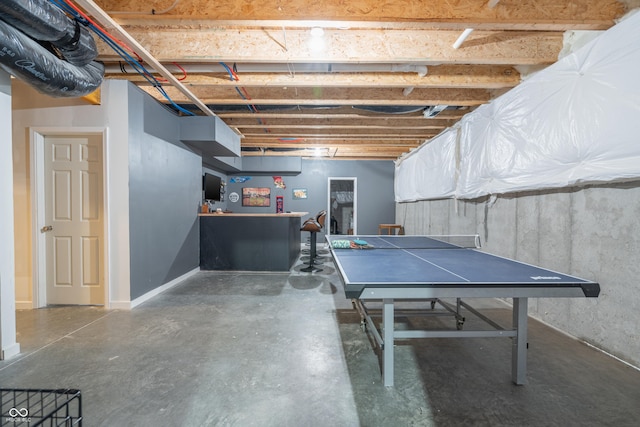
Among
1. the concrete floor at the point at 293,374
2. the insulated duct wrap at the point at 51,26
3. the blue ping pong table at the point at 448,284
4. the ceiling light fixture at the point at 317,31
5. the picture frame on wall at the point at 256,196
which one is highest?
the ceiling light fixture at the point at 317,31

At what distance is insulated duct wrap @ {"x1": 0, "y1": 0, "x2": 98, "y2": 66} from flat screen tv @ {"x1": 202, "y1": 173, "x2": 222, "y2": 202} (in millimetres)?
3462

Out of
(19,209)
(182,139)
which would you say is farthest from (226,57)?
Answer: (19,209)

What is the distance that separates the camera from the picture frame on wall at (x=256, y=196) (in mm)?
8195

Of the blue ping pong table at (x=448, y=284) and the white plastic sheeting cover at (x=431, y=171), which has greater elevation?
the white plastic sheeting cover at (x=431, y=171)

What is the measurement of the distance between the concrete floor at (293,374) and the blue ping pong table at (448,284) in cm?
25

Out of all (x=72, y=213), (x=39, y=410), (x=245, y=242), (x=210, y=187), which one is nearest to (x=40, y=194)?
(x=72, y=213)

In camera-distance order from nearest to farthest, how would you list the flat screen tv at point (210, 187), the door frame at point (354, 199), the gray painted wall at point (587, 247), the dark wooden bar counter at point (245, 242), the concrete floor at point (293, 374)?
the concrete floor at point (293, 374)
the gray painted wall at point (587, 247)
the dark wooden bar counter at point (245, 242)
the flat screen tv at point (210, 187)
the door frame at point (354, 199)

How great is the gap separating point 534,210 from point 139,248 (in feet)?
14.8

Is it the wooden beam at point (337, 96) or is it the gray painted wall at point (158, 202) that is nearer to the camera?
the gray painted wall at point (158, 202)

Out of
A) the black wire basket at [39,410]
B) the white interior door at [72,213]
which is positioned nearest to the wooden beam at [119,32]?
the white interior door at [72,213]

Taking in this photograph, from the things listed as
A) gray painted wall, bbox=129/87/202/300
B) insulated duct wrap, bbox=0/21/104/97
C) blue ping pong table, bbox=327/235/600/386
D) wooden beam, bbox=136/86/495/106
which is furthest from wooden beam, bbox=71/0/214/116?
blue ping pong table, bbox=327/235/600/386

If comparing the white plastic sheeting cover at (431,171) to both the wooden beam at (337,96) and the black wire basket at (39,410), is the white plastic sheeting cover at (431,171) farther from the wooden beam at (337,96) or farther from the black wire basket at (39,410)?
the black wire basket at (39,410)

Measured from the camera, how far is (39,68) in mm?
1973

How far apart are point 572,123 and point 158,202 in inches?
181
